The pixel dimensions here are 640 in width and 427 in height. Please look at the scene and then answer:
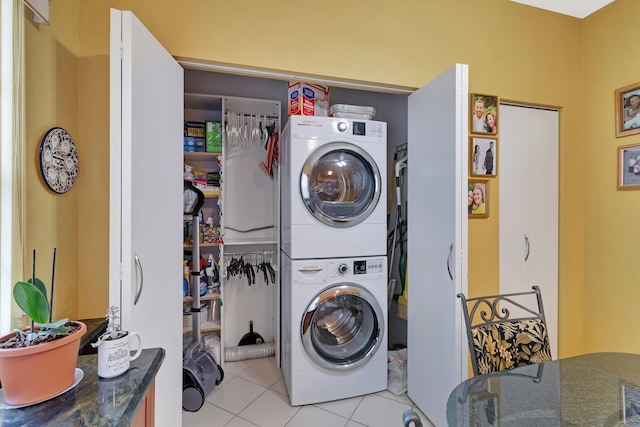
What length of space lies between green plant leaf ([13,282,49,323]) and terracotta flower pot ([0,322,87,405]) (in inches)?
3.1

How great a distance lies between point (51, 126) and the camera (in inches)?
48.9

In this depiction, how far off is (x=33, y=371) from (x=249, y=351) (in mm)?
2122

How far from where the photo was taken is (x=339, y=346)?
2158 mm

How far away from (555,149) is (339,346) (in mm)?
2294

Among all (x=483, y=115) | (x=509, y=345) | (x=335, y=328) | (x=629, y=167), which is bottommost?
(x=335, y=328)

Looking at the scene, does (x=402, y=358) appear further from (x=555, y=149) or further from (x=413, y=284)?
(x=555, y=149)

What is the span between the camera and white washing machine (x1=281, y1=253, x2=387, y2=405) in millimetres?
1967

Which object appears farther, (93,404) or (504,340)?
(504,340)

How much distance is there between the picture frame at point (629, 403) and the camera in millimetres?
827

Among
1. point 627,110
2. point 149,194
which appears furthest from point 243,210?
point 627,110

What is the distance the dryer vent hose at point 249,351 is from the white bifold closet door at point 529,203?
2062 millimetres

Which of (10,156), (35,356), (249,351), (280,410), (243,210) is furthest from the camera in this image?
(243,210)

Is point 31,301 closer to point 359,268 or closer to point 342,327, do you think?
point 359,268

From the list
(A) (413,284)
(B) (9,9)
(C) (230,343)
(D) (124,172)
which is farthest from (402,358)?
(B) (9,9)
